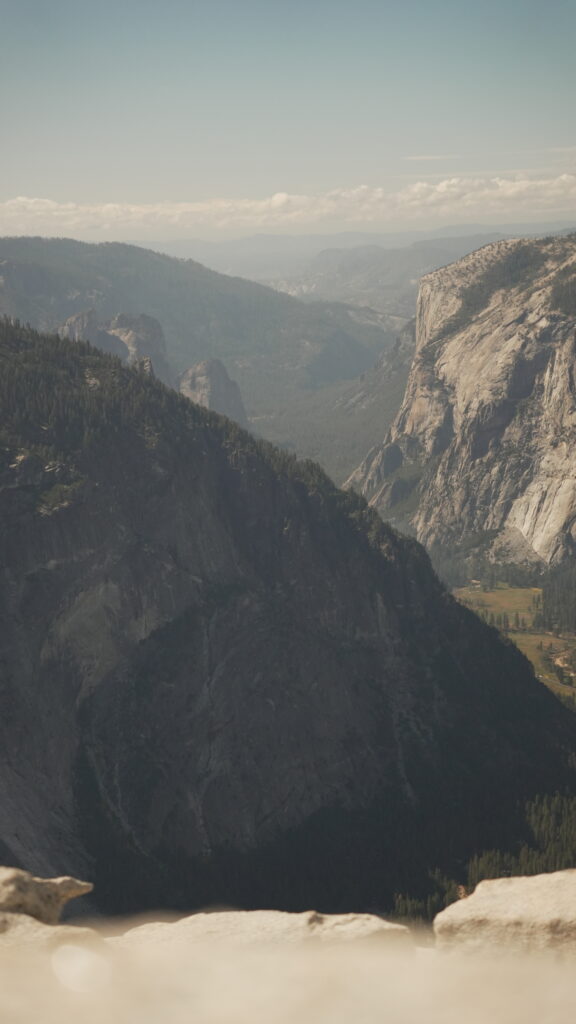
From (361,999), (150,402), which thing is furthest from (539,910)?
(150,402)

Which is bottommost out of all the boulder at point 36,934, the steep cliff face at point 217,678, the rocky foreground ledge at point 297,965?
the steep cliff face at point 217,678

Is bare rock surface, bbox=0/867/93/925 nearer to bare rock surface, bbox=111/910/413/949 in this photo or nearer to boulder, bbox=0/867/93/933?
boulder, bbox=0/867/93/933

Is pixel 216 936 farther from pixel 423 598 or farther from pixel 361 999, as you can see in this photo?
pixel 423 598

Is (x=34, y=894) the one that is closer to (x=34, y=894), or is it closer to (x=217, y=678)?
(x=34, y=894)

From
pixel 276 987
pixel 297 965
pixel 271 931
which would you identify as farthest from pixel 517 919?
pixel 271 931

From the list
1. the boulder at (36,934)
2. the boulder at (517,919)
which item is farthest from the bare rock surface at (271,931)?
the boulder at (36,934)

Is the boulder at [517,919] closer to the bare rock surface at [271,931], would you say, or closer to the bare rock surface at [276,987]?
the bare rock surface at [276,987]
